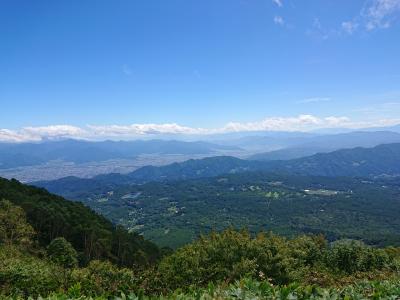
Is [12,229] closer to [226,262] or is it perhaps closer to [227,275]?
[226,262]

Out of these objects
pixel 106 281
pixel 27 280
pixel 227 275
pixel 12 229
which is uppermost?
pixel 27 280

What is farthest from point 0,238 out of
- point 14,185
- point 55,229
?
point 14,185

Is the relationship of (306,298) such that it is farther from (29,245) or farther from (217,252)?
(29,245)

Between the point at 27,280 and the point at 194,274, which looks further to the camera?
the point at 194,274

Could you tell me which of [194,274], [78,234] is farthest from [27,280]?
[78,234]

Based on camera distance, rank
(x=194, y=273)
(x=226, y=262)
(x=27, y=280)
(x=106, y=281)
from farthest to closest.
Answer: (x=226, y=262) < (x=194, y=273) < (x=106, y=281) < (x=27, y=280)

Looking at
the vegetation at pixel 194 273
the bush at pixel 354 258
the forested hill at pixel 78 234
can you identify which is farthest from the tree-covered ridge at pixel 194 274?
the forested hill at pixel 78 234

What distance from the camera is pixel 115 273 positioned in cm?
2055

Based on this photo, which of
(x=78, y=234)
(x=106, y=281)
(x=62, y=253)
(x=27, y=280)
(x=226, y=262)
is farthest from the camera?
(x=78, y=234)

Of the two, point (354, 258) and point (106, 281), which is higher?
point (106, 281)

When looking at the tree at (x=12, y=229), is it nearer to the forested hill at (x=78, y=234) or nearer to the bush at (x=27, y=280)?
the forested hill at (x=78, y=234)

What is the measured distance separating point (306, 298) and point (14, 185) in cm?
8941

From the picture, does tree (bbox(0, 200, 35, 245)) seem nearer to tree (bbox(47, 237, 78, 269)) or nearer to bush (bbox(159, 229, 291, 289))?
tree (bbox(47, 237, 78, 269))

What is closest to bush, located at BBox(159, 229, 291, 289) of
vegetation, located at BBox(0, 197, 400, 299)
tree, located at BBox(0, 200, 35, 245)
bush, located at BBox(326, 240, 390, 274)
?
vegetation, located at BBox(0, 197, 400, 299)
